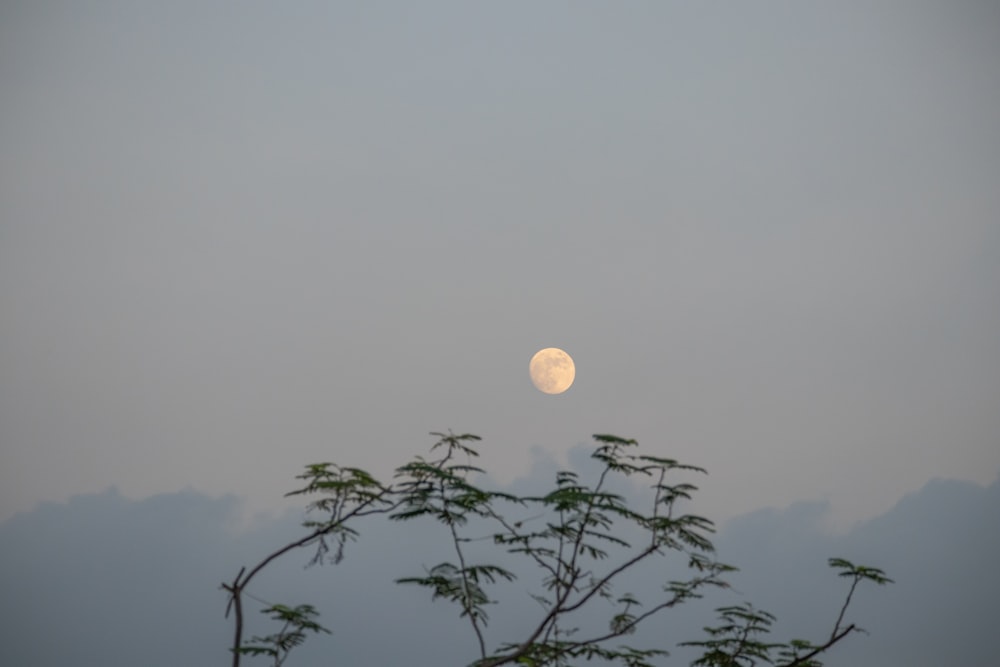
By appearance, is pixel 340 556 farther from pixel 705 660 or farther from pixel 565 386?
pixel 565 386

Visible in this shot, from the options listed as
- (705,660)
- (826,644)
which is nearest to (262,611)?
(705,660)

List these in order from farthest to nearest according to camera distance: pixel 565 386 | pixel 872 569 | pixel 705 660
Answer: pixel 565 386 → pixel 705 660 → pixel 872 569

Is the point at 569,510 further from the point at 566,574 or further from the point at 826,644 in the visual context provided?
the point at 826,644

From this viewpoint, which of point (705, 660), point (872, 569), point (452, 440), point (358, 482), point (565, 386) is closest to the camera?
point (358, 482)

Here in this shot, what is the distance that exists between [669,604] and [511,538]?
2.28m

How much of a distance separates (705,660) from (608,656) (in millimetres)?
1563

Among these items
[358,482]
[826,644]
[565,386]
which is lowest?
[826,644]

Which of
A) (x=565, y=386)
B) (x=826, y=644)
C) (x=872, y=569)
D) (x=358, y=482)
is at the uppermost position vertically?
(x=565, y=386)

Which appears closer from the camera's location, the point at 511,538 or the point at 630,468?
the point at 630,468

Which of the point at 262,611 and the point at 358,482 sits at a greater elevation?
the point at 358,482

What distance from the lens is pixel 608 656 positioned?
12.6 metres

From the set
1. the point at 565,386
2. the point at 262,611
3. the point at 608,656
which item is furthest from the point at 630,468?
the point at 565,386

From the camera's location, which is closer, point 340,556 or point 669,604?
point 340,556

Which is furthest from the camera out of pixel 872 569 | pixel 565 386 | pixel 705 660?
pixel 565 386
